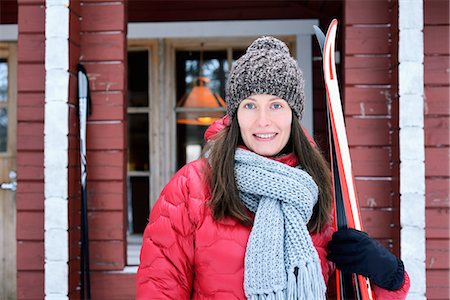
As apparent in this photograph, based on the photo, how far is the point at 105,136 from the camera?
254cm

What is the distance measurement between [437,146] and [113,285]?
1.65 meters

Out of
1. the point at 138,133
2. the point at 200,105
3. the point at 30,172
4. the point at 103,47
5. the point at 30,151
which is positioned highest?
the point at 103,47

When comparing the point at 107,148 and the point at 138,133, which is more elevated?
the point at 138,133

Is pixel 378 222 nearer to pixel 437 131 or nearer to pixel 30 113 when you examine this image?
pixel 437 131

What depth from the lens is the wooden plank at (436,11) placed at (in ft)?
8.01

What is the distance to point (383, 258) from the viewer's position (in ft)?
3.99

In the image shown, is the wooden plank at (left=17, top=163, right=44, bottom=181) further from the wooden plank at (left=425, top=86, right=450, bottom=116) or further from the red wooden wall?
the wooden plank at (left=425, top=86, right=450, bottom=116)

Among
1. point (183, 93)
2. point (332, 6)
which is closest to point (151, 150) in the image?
point (183, 93)

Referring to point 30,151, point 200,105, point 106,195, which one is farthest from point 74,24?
point 200,105

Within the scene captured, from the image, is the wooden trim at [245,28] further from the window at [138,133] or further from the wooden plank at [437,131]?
the wooden plank at [437,131]

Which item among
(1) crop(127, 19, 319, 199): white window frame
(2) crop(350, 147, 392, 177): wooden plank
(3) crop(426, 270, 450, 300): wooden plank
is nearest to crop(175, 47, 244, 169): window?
(1) crop(127, 19, 319, 199): white window frame

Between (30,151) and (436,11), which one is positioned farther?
(30,151)

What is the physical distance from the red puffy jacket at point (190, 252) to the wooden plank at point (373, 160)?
→ 4.46 feet

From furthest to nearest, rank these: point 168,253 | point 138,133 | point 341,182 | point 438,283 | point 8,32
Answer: point 138,133 < point 8,32 < point 438,283 < point 341,182 < point 168,253
